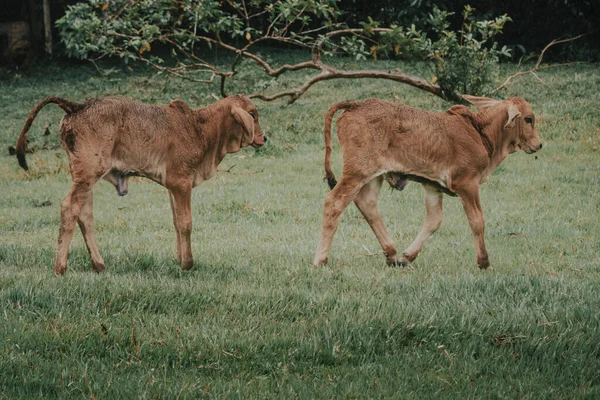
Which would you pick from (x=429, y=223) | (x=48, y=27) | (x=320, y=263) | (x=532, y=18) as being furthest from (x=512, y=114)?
(x=48, y=27)

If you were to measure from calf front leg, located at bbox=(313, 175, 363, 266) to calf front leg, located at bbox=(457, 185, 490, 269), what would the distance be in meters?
1.11

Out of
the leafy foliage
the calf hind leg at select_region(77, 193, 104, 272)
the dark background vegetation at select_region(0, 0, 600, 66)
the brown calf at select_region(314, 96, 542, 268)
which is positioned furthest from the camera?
the dark background vegetation at select_region(0, 0, 600, 66)

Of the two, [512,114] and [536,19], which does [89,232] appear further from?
[536,19]

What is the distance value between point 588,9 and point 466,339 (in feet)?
73.4

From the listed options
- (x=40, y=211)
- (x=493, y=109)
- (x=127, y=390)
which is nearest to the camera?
(x=127, y=390)

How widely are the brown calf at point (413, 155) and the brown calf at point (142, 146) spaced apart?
1.03 metres

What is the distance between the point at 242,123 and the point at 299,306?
236 cm

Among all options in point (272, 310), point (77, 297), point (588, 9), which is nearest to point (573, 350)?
point (272, 310)

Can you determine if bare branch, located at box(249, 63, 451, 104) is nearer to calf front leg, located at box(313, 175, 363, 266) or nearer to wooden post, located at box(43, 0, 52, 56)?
calf front leg, located at box(313, 175, 363, 266)

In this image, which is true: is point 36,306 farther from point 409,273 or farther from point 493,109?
point 493,109

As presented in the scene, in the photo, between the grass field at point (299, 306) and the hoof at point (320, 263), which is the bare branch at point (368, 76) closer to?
the grass field at point (299, 306)

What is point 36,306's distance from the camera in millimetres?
5648

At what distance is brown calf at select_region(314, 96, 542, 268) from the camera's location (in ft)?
24.1

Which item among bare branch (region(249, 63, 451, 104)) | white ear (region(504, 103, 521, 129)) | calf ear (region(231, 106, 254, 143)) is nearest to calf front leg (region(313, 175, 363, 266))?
calf ear (region(231, 106, 254, 143))
